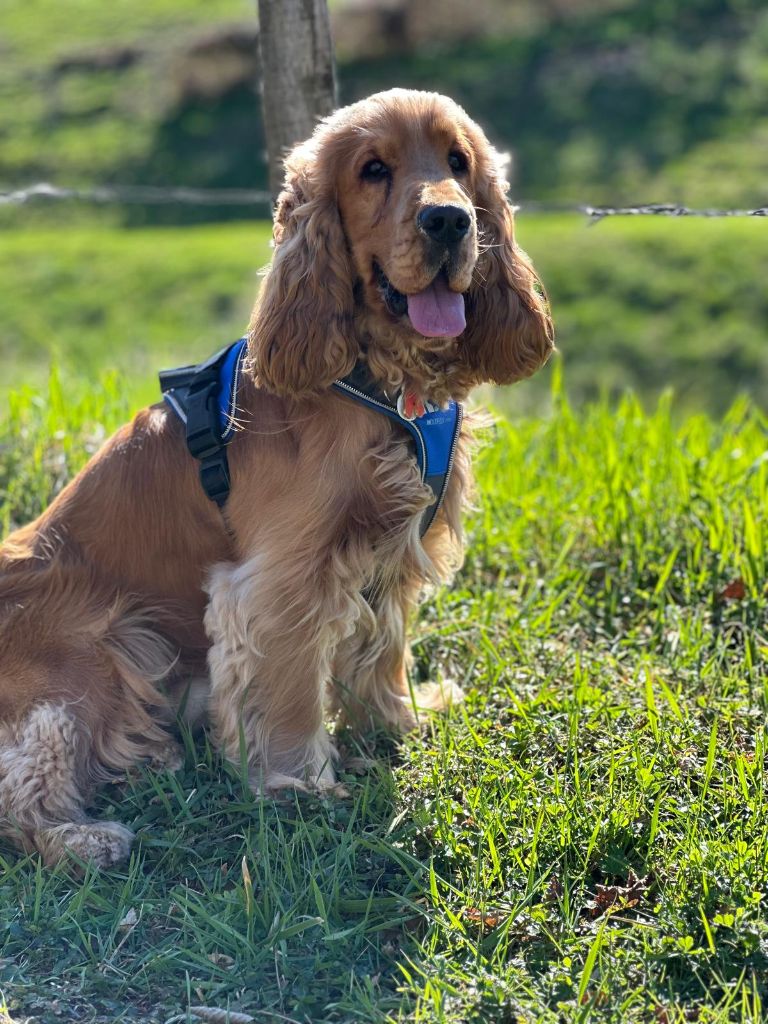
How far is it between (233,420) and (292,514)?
32 centimetres

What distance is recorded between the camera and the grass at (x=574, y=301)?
8.83 meters

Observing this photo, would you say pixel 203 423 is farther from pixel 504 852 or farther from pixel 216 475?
pixel 504 852

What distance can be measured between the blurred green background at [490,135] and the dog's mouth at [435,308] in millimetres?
3384

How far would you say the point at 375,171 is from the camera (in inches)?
129

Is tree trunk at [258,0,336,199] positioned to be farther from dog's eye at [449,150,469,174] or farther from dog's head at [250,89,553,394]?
dog's eye at [449,150,469,174]

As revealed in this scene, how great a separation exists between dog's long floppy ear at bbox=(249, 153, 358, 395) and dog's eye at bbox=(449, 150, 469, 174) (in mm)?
350

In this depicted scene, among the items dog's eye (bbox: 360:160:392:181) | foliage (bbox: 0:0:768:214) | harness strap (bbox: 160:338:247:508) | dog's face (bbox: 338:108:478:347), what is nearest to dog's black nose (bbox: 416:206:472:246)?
dog's face (bbox: 338:108:478:347)

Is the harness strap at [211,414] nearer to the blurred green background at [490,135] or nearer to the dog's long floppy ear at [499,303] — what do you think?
the dog's long floppy ear at [499,303]

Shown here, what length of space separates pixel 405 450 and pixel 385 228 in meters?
0.61

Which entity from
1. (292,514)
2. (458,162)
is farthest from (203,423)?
(458,162)

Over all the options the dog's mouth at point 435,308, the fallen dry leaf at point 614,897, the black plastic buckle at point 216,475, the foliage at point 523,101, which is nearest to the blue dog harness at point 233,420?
the black plastic buckle at point 216,475

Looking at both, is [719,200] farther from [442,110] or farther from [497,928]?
[497,928]

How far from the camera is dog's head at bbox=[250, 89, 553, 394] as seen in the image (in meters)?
3.18

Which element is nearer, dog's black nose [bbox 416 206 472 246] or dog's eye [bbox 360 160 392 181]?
dog's black nose [bbox 416 206 472 246]
